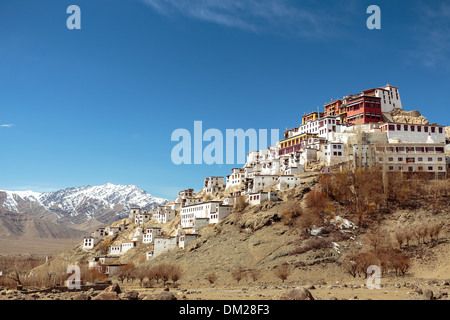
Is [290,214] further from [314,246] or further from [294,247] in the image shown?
[314,246]

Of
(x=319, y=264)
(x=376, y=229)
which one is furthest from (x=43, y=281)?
(x=376, y=229)

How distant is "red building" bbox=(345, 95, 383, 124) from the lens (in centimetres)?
8575

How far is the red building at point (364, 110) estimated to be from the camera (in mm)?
85750

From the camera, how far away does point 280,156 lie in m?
89.2

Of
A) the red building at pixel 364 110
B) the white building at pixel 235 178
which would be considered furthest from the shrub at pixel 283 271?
the red building at pixel 364 110

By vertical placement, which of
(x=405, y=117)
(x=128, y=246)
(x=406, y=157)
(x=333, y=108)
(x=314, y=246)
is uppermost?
(x=333, y=108)

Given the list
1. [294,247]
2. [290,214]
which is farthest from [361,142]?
[294,247]

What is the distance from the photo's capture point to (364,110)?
85.8 meters

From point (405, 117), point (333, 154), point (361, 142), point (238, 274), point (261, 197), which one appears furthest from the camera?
point (405, 117)

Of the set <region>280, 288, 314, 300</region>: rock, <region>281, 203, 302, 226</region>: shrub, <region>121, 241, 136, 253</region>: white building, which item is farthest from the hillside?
<region>121, 241, 136, 253</region>: white building

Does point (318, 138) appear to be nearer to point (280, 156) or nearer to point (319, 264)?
point (280, 156)

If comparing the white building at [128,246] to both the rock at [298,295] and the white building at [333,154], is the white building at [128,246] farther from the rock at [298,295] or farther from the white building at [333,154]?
the rock at [298,295]

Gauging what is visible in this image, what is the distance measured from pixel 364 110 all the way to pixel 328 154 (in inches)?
610
